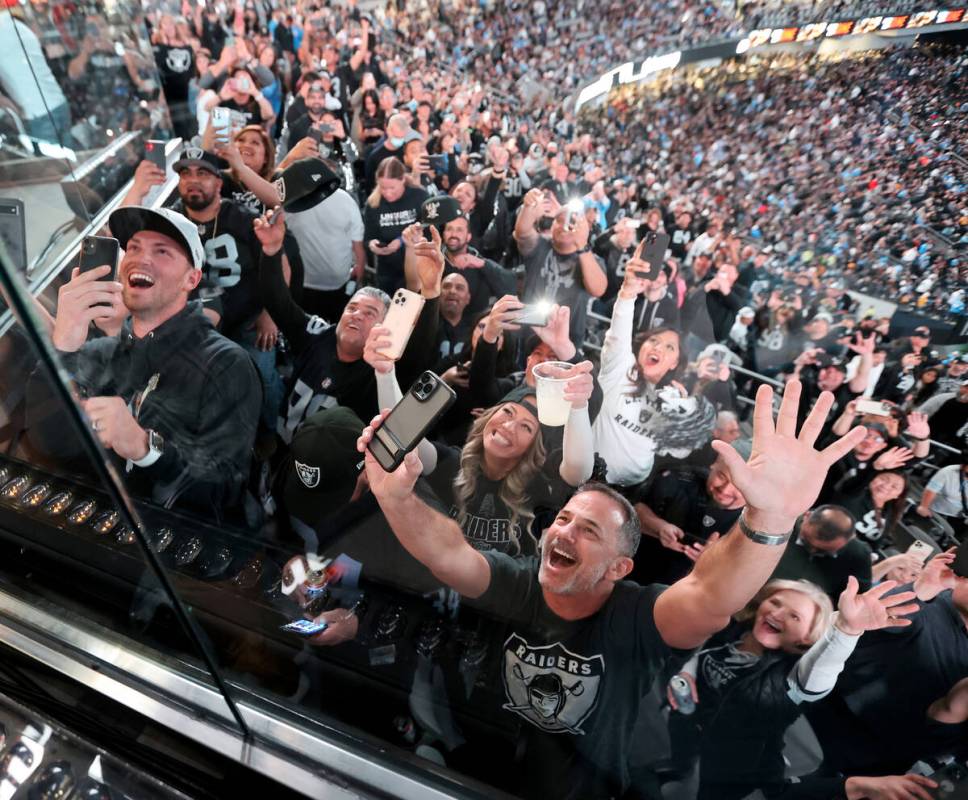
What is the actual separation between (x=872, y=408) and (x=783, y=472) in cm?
87

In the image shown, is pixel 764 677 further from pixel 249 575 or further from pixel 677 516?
pixel 249 575

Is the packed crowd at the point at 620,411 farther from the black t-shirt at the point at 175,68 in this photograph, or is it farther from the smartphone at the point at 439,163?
the black t-shirt at the point at 175,68

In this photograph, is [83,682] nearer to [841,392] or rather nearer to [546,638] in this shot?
[546,638]

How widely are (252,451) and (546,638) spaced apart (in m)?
0.86

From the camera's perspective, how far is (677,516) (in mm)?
1249

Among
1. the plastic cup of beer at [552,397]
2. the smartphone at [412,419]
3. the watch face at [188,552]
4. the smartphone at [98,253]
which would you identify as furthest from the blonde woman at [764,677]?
the smartphone at [98,253]

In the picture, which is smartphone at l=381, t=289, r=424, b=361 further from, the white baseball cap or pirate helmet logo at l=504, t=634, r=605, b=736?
pirate helmet logo at l=504, t=634, r=605, b=736

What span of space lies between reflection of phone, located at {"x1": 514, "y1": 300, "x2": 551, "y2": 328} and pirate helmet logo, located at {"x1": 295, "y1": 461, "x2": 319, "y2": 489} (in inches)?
26.4

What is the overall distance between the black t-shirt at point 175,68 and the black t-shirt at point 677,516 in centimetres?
324

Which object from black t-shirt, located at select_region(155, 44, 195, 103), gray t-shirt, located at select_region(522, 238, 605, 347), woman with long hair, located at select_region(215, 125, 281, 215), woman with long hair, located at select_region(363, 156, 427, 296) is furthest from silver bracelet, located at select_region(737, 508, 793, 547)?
black t-shirt, located at select_region(155, 44, 195, 103)

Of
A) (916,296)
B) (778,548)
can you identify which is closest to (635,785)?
(778,548)

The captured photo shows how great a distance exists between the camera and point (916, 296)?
153 centimetres

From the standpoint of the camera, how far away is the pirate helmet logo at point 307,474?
1.33 metres

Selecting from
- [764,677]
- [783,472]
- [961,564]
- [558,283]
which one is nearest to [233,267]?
[558,283]
